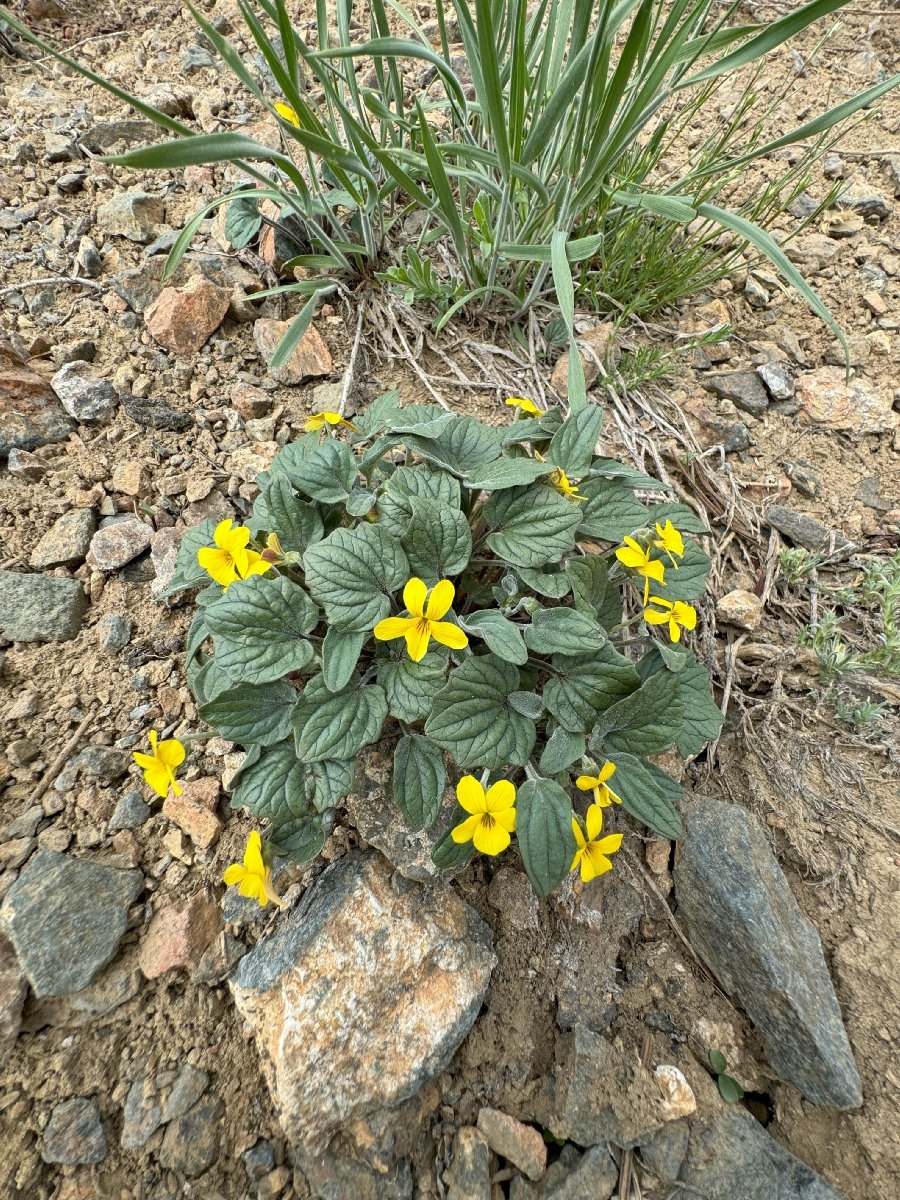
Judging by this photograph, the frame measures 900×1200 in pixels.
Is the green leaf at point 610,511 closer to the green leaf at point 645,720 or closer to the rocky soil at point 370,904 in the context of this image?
the green leaf at point 645,720

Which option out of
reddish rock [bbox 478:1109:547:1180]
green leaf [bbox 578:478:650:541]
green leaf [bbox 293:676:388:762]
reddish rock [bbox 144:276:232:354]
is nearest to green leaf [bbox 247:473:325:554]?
green leaf [bbox 293:676:388:762]

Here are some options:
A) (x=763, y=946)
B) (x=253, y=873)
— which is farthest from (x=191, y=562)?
(x=763, y=946)

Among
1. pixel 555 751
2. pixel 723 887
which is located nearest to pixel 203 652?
pixel 555 751

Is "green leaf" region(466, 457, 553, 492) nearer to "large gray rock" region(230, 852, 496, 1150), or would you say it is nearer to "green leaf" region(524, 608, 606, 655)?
"green leaf" region(524, 608, 606, 655)

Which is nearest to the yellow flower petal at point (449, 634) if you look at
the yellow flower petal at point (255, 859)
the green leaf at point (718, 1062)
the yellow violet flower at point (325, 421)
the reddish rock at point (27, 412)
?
the yellow flower petal at point (255, 859)

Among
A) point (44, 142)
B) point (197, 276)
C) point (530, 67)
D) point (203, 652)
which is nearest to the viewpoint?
point (203, 652)

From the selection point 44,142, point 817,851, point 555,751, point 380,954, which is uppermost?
point 44,142

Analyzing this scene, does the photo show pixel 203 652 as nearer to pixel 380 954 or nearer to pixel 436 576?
pixel 436 576
